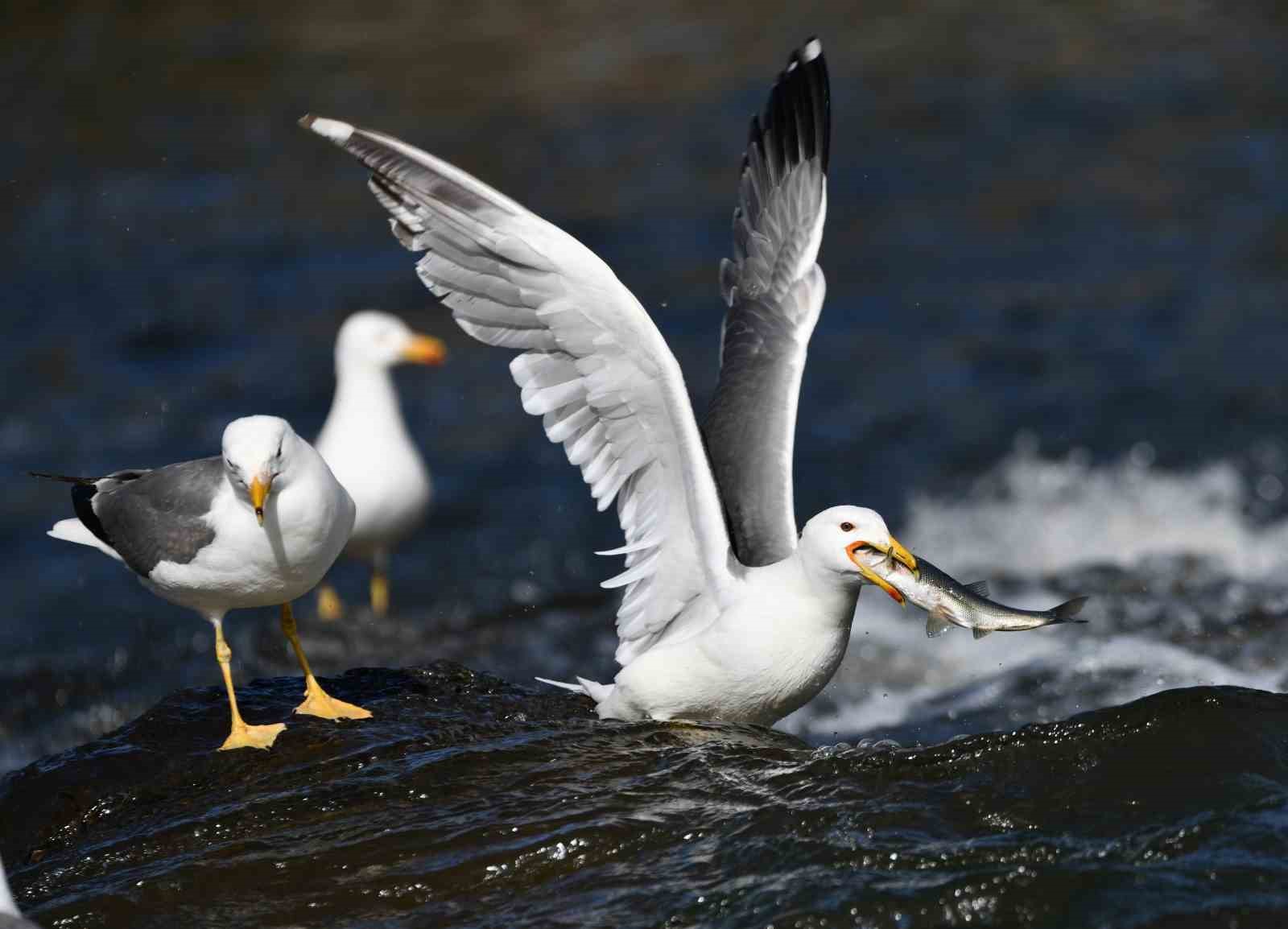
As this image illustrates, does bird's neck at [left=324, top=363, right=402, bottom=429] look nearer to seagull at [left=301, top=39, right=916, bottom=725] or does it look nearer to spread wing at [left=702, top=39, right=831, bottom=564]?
spread wing at [left=702, top=39, right=831, bottom=564]

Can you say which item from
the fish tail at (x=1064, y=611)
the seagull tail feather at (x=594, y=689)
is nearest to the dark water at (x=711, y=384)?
the seagull tail feather at (x=594, y=689)

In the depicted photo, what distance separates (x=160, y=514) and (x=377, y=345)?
457 cm

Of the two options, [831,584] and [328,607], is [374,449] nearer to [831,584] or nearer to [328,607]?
[328,607]

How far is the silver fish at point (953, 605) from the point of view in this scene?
5770 millimetres

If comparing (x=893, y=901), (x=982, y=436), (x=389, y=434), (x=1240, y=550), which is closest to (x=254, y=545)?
(x=893, y=901)

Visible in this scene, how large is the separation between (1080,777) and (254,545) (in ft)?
9.14

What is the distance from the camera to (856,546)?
6.02 meters

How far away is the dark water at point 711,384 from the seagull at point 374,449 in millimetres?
565

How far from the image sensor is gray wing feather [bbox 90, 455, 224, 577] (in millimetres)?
5977

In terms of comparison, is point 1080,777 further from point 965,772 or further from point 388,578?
point 388,578

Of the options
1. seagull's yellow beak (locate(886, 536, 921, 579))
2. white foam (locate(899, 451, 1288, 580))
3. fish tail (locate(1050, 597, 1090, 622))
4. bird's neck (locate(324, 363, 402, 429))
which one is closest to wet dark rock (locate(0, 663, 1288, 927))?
fish tail (locate(1050, 597, 1090, 622))

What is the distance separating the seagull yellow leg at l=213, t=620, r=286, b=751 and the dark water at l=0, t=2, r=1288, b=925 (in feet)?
0.32

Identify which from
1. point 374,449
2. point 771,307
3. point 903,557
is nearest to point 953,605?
point 903,557

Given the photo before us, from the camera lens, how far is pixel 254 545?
5.85m
